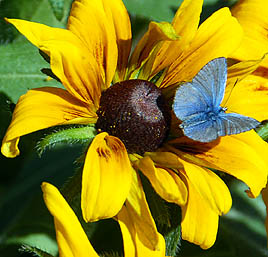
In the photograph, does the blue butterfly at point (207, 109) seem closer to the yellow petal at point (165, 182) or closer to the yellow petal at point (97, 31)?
the yellow petal at point (165, 182)

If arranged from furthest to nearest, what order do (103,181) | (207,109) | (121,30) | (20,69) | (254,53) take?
(20,69)
(254,53)
(121,30)
(207,109)
(103,181)

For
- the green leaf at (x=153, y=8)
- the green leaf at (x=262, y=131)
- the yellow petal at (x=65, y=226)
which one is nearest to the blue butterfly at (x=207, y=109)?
the green leaf at (x=262, y=131)

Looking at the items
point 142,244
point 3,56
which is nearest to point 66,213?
point 142,244

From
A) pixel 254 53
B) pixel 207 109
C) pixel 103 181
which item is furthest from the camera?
pixel 254 53

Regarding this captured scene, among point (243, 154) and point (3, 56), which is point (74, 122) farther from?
point (3, 56)

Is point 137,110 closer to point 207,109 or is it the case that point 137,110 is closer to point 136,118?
point 136,118

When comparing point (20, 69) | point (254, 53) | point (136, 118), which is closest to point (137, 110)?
point (136, 118)
